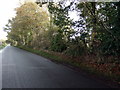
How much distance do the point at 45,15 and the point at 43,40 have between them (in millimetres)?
7245

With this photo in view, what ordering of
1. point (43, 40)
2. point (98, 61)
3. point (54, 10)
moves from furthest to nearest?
point (43, 40) → point (54, 10) → point (98, 61)

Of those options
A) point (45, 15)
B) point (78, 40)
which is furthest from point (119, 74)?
point (45, 15)

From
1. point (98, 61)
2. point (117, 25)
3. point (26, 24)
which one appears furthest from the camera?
point (26, 24)

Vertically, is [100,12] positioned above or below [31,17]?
below

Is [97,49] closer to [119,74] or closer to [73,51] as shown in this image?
[73,51]

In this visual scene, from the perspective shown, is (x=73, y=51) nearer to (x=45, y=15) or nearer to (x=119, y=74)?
(x=119, y=74)

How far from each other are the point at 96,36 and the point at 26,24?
2373 cm

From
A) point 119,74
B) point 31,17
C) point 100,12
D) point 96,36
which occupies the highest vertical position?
point 31,17

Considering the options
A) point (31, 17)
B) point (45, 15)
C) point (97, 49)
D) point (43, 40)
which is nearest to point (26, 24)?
point (31, 17)

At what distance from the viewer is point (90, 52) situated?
46.0ft

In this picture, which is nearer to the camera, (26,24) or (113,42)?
(113,42)

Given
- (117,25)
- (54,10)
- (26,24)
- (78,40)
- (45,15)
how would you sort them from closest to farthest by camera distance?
(117,25) → (54,10) → (78,40) → (45,15) → (26,24)

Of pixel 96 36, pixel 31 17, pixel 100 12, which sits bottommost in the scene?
pixel 96 36

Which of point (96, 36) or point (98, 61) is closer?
point (98, 61)
